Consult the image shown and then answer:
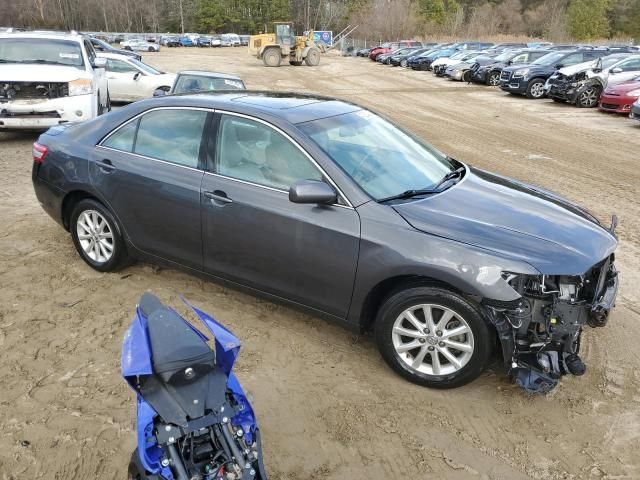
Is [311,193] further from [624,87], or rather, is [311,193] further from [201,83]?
[624,87]

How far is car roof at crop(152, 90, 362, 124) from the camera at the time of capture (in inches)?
150

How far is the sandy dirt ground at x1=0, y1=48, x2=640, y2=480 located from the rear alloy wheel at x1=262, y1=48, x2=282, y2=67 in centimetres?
3182

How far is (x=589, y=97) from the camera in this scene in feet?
55.6

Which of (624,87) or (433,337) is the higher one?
(624,87)

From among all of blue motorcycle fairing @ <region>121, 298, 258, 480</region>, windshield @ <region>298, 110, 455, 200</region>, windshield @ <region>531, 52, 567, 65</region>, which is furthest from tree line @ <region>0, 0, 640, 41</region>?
blue motorcycle fairing @ <region>121, 298, 258, 480</region>

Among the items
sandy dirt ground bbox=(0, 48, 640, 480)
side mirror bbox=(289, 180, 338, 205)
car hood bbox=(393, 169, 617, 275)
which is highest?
side mirror bbox=(289, 180, 338, 205)

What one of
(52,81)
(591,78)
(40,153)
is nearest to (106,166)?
(40,153)

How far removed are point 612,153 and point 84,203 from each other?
9889mm

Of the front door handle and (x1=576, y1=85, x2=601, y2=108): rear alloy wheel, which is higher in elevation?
the front door handle

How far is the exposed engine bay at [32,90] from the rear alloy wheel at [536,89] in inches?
625

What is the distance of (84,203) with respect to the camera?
4.58 meters

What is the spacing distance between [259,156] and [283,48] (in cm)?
3423

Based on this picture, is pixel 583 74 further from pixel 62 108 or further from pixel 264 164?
pixel 264 164

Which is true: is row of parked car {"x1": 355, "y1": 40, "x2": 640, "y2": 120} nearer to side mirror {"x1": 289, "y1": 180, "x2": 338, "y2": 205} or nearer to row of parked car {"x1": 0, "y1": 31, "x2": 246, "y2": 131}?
row of parked car {"x1": 0, "y1": 31, "x2": 246, "y2": 131}
